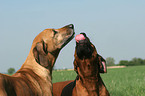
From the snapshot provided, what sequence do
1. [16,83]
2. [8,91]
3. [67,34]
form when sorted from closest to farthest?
[8,91]
[16,83]
[67,34]

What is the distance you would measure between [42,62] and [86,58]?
999 mm

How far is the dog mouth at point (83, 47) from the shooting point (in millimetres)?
4414

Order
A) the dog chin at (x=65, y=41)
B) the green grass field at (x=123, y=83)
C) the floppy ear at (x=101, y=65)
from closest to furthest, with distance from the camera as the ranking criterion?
the floppy ear at (x=101, y=65), the dog chin at (x=65, y=41), the green grass field at (x=123, y=83)

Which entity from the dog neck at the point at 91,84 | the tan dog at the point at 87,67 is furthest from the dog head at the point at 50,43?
the dog neck at the point at 91,84

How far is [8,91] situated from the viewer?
3.40m

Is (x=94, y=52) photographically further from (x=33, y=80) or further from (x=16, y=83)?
(x=16, y=83)

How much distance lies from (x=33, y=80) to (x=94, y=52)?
1.51m

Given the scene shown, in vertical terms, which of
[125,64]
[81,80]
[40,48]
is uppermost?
[40,48]

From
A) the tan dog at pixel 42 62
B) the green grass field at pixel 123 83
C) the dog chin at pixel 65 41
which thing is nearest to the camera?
the tan dog at pixel 42 62

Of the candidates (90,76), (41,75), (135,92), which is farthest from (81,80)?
(135,92)

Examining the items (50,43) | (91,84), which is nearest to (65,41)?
(50,43)

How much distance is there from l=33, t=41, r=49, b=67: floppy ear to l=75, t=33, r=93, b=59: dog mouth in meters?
0.76

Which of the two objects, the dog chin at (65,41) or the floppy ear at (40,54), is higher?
the dog chin at (65,41)

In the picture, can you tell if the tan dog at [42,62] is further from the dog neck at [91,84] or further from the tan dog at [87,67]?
the dog neck at [91,84]
